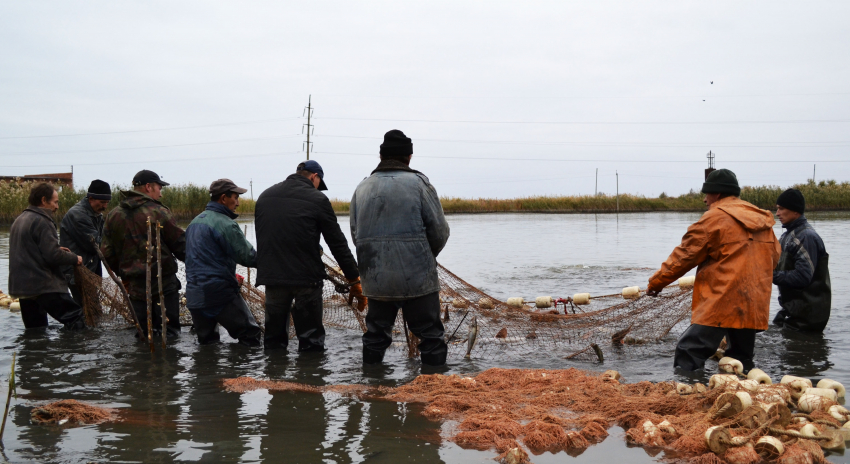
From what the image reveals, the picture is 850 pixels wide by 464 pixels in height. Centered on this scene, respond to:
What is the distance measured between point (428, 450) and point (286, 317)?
2811 millimetres

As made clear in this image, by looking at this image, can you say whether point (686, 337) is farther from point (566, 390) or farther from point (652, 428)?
point (652, 428)

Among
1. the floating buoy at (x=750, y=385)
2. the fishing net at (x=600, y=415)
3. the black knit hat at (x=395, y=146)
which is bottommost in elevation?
the fishing net at (x=600, y=415)

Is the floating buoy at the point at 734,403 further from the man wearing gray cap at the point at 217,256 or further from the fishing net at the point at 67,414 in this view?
the man wearing gray cap at the point at 217,256

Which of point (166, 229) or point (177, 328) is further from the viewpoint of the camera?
point (177, 328)

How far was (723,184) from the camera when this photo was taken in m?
5.45

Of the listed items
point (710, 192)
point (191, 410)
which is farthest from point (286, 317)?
point (710, 192)

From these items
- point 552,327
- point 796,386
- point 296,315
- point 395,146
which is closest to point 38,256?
point 296,315

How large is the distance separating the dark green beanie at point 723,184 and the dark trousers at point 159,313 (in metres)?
5.59

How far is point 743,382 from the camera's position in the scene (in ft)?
14.9

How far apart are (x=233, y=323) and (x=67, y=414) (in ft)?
7.82

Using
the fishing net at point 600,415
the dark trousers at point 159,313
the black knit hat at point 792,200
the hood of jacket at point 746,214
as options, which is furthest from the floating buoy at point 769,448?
the dark trousers at point 159,313

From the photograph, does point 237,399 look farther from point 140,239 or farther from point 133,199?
point 133,199

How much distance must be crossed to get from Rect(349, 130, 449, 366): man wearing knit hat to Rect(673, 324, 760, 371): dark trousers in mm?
2063

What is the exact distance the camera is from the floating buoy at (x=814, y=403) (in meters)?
4.31
